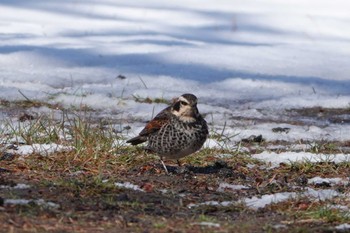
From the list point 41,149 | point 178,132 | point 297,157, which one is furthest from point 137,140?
point 297,157

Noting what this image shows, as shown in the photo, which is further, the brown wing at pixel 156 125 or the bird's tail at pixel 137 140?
the bird's tail at pixel 137 140

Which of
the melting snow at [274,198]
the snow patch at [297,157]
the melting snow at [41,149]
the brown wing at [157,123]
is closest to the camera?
the melting snow at [274,198]

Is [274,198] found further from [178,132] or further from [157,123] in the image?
[157,123]

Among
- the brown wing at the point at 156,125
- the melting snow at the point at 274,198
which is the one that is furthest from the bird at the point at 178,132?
the melting snow at the point at 274,198

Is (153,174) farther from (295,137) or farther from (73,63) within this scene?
(73,63)

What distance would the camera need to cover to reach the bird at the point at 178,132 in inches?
261

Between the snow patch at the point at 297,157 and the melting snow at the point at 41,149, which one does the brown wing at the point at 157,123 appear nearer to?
the melting snow at the point at 41,149

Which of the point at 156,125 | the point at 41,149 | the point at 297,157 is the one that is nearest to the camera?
the point at 156,125

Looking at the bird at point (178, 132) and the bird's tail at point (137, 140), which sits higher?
the bird at point (178, 132)

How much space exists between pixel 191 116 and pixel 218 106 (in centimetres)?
357

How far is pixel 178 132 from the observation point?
22.1 ft

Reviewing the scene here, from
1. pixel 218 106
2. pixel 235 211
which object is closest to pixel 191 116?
pixel 235 211

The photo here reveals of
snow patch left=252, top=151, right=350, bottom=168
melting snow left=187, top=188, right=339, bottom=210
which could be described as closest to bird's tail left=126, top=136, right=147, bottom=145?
snow patch left=252, top=151, right=350, bottom=168

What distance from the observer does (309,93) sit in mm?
11227
